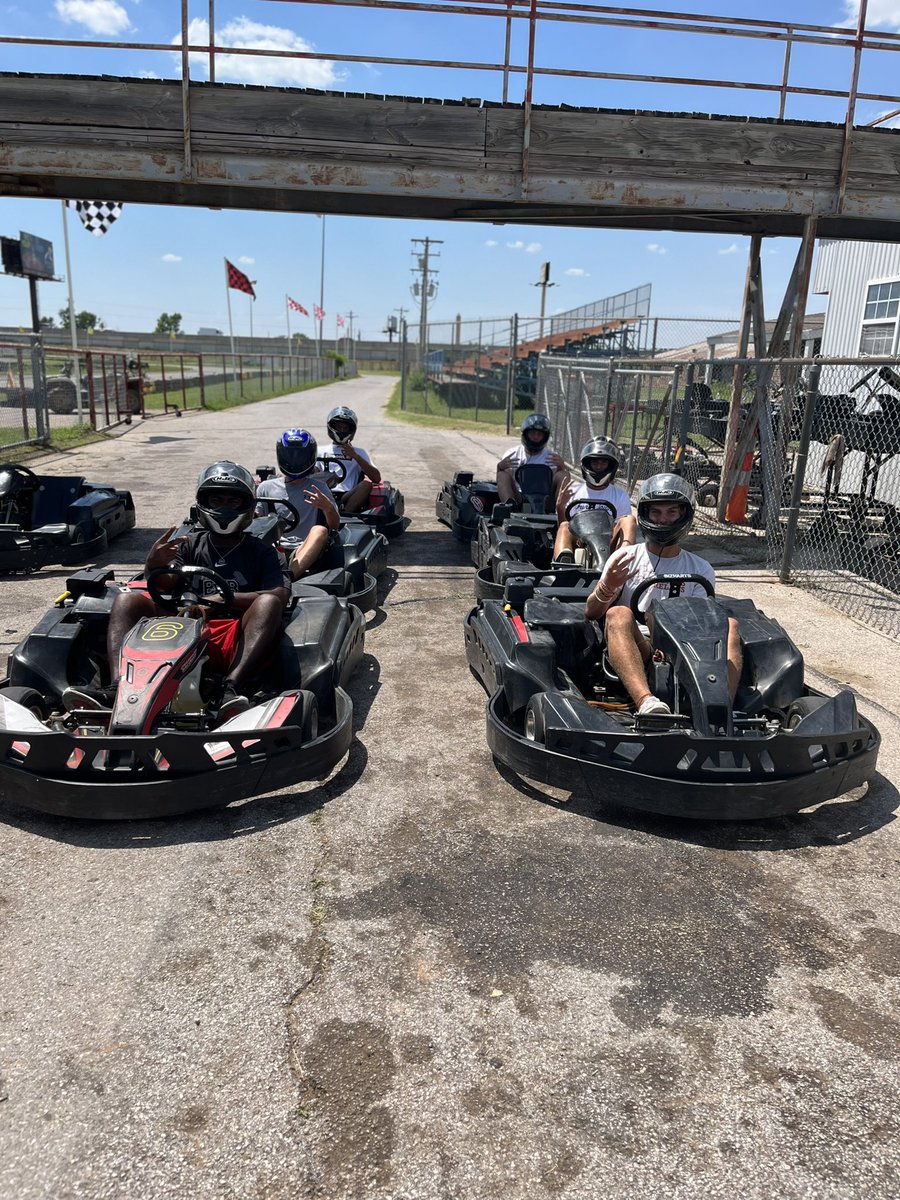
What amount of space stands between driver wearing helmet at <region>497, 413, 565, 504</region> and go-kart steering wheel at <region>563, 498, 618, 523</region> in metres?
1.29

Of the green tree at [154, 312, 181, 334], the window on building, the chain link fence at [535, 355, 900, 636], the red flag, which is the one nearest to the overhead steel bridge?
the chain link fence at [535, 355, 900, 636]

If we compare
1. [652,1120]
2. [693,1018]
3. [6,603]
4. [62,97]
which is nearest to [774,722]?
[693,1018]

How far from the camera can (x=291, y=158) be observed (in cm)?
812

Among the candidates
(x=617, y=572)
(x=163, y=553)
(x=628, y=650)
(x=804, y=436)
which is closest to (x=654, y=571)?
(x=617, y=572)

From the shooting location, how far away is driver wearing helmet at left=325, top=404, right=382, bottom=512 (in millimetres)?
8539

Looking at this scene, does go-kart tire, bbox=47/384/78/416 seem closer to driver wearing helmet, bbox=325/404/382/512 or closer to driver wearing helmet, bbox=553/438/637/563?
driver wearing helmet, bbox=325/404/382/512

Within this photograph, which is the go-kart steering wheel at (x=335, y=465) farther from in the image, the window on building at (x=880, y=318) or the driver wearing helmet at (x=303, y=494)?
the window on building at (x=880, y=318)

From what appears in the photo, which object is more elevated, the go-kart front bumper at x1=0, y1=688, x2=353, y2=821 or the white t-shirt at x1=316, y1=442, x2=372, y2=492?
the white t-shirt at x1=316, y1=442, x2=372, y2=492

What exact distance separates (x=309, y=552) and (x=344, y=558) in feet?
1.28

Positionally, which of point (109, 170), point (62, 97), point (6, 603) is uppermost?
point (62, 97)

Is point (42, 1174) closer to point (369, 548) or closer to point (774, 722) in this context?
point (774, 722)

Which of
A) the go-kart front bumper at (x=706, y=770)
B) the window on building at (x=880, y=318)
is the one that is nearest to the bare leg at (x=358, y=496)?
the go-kart front bumper at (x=706, y=770)

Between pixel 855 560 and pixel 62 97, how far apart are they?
9.20 meters

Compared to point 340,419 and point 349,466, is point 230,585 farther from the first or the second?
point 349,466
